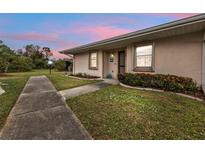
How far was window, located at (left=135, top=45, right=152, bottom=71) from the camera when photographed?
8086 millimetres

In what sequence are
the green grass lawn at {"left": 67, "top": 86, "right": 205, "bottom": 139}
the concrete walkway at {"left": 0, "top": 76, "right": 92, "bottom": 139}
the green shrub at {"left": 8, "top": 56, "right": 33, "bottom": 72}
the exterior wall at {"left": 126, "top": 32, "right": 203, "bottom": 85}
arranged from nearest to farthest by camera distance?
the concrete walkway at {"left": 0, "top": 76, "right": 92, "bottom": 139} < the green grass lawn at {"left": 67, "top": 86, "right": 205, "bottom": 139} < the exterior wall at {"left": 126, "top": 32, "right": 203, "bottom": 85} < the green shrub at {"left": 8, "top": 56, "right": 33, "bottom": 72}

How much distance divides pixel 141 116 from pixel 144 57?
16.8 feet

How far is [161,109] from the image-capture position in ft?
14.1

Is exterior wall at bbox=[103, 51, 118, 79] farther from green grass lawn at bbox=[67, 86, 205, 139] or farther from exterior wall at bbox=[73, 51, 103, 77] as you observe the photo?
green grass lawn at bbox=[67, 86, 205, 139]

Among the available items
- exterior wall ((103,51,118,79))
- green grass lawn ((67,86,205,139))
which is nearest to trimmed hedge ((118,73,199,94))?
green grass lawn ((67,86,205,139))

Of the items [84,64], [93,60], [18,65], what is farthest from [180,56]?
[18,65]

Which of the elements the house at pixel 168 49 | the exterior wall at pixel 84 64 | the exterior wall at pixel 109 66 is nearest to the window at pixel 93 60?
the exterior wall at pixel 84 64

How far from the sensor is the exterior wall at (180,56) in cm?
625

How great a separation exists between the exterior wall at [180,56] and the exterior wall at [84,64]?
4.82m

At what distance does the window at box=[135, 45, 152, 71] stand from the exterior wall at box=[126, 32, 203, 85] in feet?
1.15

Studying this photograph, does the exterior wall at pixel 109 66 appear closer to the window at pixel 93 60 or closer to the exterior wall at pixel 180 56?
the window at pixel 93 60
